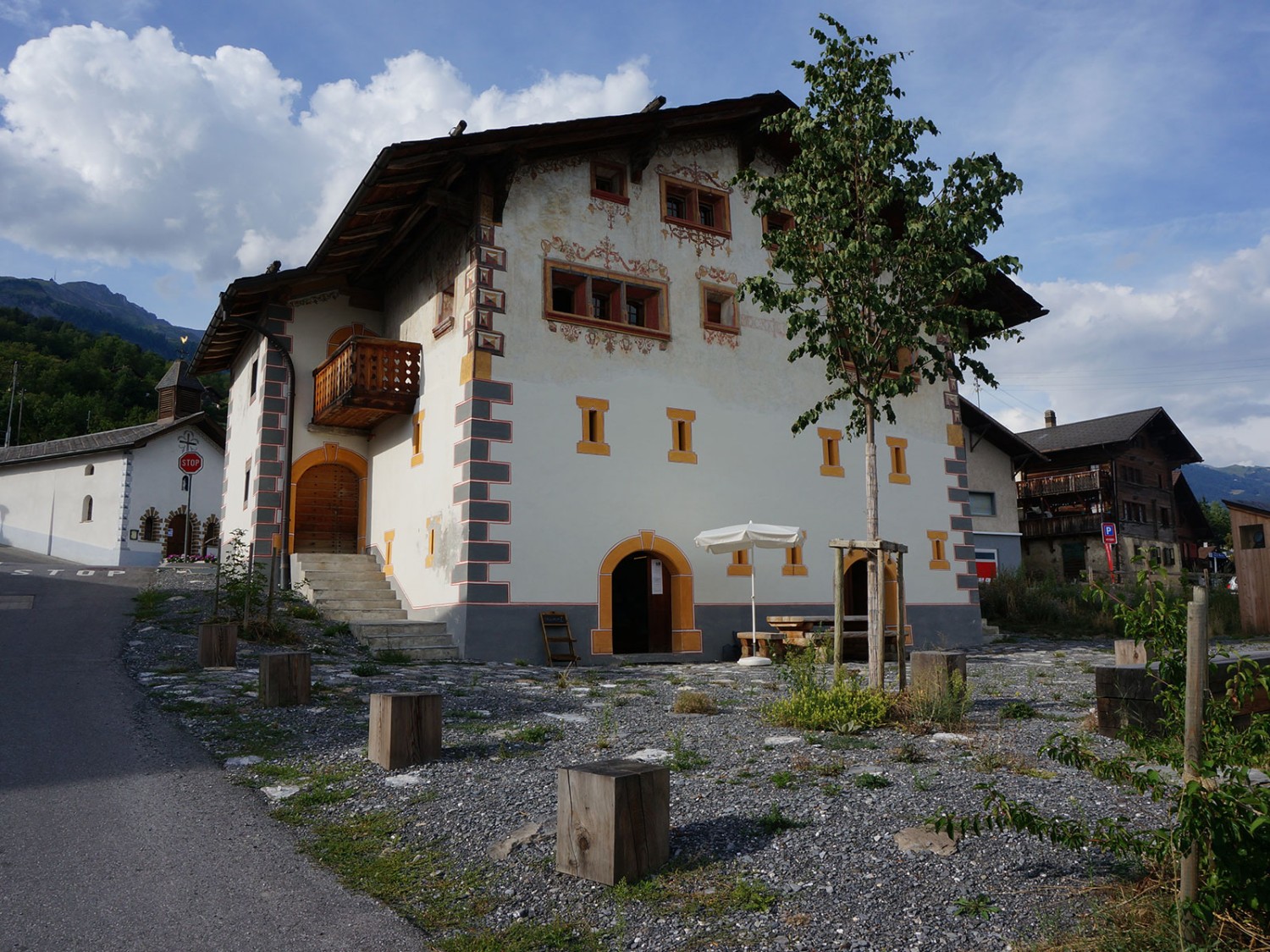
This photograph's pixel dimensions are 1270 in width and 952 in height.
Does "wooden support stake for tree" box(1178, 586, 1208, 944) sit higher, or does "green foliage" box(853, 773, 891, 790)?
"wooden support stake for tree" box(1178, 586, 1208, 944)

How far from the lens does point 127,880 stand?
14.6 ft

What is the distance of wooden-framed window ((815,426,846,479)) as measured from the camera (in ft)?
62.7

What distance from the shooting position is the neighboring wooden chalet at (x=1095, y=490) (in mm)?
42750

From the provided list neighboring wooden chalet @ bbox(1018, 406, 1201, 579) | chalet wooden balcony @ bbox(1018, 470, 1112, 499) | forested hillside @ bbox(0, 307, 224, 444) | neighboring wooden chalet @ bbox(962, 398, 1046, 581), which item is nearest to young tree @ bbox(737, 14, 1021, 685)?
neighboring wooden chalet @ bbox(962, 398, 1046, 581)

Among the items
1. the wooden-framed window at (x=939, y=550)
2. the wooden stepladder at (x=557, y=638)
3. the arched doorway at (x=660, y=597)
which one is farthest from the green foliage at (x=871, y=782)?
the wooden-framed window at (x=939, y=550)

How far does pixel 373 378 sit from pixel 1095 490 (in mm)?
36609

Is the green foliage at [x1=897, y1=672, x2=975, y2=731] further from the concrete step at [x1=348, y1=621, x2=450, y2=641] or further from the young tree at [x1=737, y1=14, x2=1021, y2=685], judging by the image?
the concrete step at [x1=348, y1=621, x2=450, y2=641]

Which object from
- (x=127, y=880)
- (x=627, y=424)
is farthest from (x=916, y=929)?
(x=627, y=424)

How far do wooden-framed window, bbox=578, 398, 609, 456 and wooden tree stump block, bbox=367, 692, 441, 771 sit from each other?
9.58 m

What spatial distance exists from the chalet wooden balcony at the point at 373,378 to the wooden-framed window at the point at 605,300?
9.92 feet

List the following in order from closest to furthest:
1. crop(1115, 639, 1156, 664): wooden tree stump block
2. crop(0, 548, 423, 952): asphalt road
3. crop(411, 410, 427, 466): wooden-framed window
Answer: crop(0, 548, 423, 952): asphalt road
crop(1115, 639, 1156, 664): wooden tree stump block
crop(411, 410, 427, 466): wooden-framed window

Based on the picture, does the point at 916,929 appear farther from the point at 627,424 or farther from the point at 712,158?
the point at 712,158

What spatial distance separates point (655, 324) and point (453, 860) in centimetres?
1365

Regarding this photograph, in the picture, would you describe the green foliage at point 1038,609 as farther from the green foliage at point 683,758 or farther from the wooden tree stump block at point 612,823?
the wooden tree stump block at point 612,823
